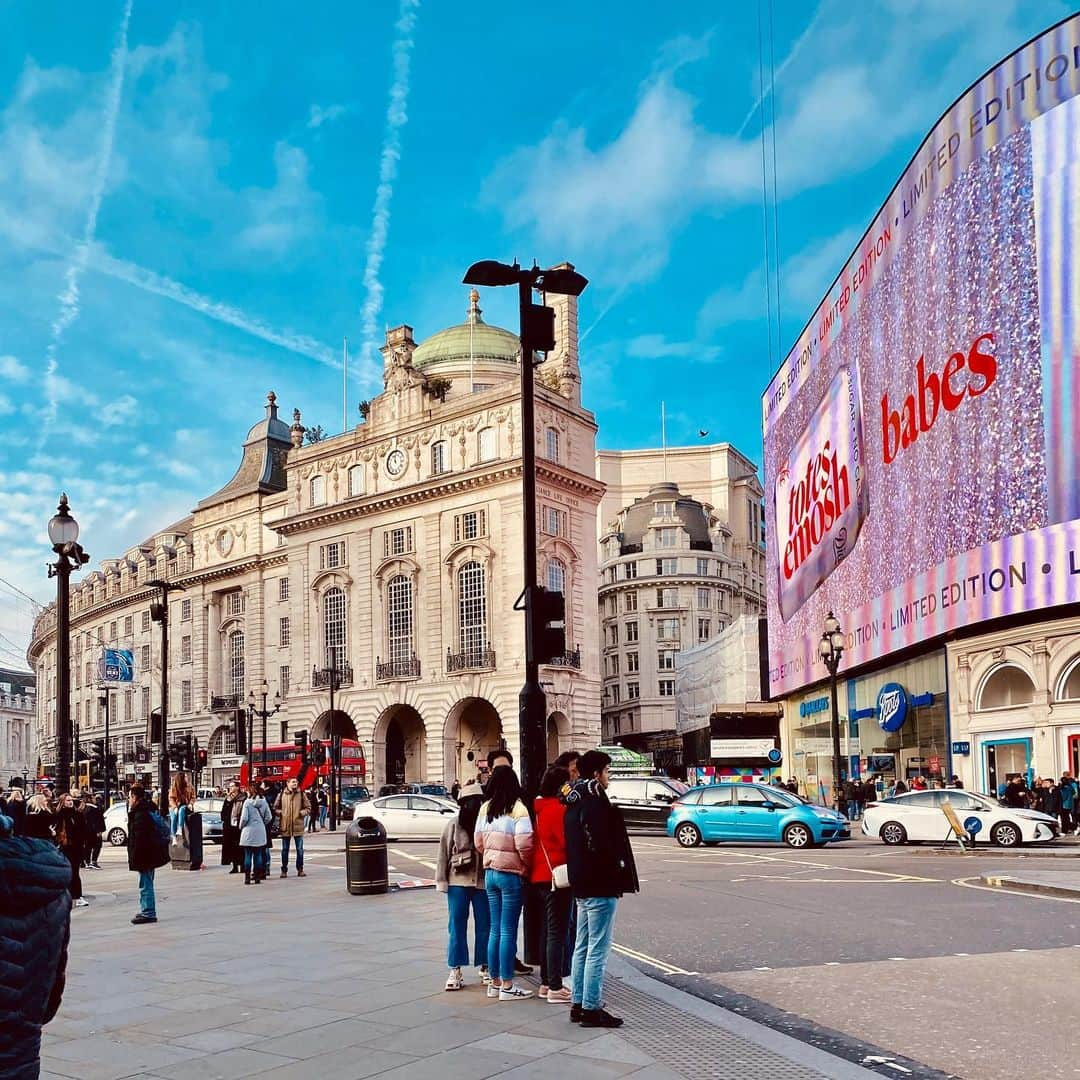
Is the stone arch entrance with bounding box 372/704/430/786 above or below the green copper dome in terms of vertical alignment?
below

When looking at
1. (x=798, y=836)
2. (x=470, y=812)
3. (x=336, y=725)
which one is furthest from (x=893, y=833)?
(x=336, y=725)

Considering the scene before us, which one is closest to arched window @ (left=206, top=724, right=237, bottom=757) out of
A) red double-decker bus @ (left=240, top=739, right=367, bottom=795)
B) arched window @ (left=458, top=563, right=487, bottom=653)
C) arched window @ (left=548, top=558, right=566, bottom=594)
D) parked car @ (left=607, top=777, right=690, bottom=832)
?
red double-decker bus @ (left=240, top=739, right=367, bottom=795)

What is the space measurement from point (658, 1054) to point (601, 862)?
1.23 metres

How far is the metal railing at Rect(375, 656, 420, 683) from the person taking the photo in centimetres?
7156

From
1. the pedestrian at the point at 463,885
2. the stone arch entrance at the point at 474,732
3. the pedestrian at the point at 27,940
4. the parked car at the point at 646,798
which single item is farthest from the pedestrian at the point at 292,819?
the stone arch entrance at the point at 474,732

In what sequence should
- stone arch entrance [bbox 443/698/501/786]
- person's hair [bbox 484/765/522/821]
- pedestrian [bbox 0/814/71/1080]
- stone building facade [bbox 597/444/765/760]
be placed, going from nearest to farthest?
pedestrian [bbox 0/814/71/1080] → person's hair [bbox 484/765/522/821] → stone arch entrance [bbox 443/698/501/786] → stone building facade [bbox 597/444/765/760]

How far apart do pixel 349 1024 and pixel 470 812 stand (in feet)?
6.88

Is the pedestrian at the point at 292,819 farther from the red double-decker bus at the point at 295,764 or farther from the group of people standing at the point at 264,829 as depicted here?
the red double-decker bus at the point at 295,764

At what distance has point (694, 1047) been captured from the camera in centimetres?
805

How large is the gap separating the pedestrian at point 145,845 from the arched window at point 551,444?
52400mm

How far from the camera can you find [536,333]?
501 inches

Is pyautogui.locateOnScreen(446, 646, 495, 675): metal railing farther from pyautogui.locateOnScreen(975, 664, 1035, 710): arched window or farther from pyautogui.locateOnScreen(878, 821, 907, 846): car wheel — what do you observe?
pyautogui.locateOnScreen(878, 821, 907, 846): car wheel

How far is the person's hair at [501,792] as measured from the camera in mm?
10102

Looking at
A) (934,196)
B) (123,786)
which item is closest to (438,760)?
(123,786)
